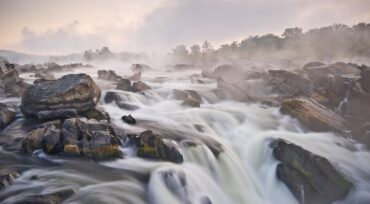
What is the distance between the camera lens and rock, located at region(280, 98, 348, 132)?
2123 centimetres

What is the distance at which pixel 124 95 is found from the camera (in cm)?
2453

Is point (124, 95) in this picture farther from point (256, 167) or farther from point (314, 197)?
point (314, 197)

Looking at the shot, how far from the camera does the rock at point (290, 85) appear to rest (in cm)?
2849

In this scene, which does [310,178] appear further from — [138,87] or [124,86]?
[124,86]

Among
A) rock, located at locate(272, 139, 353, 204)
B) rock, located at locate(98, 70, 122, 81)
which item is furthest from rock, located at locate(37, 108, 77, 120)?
rock, located at locate(98, 70, 122, 81)

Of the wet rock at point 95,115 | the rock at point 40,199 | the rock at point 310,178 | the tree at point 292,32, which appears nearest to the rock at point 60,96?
the wet rock at point 95,115

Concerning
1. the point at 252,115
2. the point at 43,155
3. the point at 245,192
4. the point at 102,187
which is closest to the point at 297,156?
the point at 245,192

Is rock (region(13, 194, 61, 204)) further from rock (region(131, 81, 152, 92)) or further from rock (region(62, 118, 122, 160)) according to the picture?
rock (region(131, 81, 152, 92))

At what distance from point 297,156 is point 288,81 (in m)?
14.6

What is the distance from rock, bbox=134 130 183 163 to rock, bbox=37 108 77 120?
4.19 m

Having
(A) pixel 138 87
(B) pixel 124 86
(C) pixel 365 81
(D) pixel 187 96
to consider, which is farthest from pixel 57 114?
(C) pixel 365 81

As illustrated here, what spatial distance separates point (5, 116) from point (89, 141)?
6.15 meters

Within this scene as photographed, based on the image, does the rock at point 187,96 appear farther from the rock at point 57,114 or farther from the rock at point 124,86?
the rock at point 57,114

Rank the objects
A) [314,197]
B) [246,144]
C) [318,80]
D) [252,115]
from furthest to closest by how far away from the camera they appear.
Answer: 1. [318,80]
2. [252,115]
3. [246,144]
4. [314,197]
